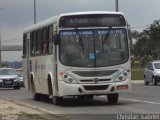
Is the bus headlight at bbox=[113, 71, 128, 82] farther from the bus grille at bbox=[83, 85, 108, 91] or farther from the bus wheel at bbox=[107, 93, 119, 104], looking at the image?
the bus wheel at bbox=[107, 93, 119, 104]

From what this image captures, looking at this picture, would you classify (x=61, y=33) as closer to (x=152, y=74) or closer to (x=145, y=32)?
(x=152, y=74)

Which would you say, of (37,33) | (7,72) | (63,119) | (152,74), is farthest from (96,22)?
(7,72)

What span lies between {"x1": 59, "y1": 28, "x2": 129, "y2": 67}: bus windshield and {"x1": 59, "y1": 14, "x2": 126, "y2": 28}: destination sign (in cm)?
26

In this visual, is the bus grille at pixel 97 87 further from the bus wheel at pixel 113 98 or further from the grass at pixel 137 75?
the grass at pixel 137 75

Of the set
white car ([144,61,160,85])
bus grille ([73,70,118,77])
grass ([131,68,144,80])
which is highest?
bus grille ([73,70,118,77])

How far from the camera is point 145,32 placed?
326 feet

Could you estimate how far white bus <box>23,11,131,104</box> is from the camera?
21406 millimetres

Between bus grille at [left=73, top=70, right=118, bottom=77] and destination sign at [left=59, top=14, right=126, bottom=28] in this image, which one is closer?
bus grille at [left=73, top=70, right=118, bottom=77]

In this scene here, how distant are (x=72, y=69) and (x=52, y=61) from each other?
1376mm

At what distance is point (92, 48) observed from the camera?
21.6 m

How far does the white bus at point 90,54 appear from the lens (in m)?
21.4

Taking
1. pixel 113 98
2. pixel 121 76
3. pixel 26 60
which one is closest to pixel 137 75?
pixel 26 60

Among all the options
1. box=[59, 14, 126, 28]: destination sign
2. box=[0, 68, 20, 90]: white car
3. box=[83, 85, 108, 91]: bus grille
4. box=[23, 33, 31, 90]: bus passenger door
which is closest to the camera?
box=[83, 85, 108, 91]: bus grille

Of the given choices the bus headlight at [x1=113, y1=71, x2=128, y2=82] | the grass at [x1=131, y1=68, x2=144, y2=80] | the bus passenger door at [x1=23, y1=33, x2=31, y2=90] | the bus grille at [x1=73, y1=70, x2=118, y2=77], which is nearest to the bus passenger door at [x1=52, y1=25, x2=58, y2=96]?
the bus grille at [x1=73, y1=70, x2=118, y2=77]
